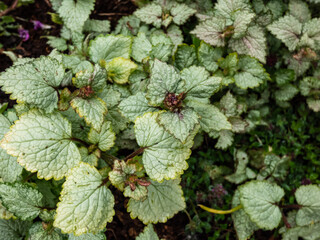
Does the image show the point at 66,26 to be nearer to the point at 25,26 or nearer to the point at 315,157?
the point at 25,26

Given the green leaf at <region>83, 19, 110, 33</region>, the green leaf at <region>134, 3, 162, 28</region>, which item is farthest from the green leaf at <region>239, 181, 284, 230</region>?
the green leaf at <region>83, 19, 110, 33</region>

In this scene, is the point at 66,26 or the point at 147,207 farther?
the point at 66,26

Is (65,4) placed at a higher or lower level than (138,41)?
higher

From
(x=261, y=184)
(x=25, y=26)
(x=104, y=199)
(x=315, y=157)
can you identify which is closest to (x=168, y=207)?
(x=104, y=199)

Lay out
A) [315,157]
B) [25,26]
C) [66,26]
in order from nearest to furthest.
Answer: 1. [66,26]
2. [315,157]
3. [25,26]

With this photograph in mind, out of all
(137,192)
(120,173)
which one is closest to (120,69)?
(120,173)

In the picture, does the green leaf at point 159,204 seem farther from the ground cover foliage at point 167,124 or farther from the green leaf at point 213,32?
the green leaf at point 213,32

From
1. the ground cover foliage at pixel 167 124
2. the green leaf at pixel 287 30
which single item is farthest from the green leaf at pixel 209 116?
the green leaf at pixel 287 30
